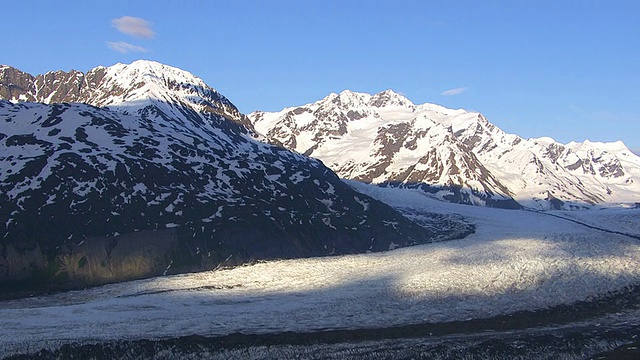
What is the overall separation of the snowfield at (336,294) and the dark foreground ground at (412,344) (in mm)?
1643

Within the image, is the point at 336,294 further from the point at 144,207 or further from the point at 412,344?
the point at 144,207

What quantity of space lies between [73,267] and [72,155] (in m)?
28.8

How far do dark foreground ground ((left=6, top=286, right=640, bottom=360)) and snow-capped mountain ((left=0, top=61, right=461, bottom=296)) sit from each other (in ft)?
132

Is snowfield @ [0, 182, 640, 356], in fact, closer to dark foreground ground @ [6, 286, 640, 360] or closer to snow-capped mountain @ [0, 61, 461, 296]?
dark foreground ground @ [6, 286, 640, 360]

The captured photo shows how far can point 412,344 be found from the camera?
4947 cm

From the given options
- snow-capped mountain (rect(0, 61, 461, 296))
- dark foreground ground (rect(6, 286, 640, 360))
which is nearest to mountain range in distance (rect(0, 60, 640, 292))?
snow-capped mountain (rect(0, 61, 461, 296))

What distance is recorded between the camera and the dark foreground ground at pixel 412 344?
152 feet

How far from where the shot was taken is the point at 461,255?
283ft

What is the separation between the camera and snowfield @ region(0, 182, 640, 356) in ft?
175

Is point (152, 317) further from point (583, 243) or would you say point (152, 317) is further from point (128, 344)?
point (583, 243)

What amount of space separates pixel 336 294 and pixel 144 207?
4590 centimetres

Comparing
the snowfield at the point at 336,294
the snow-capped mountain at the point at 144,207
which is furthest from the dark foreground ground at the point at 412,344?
the snow-capped mountain at the point at 144,207

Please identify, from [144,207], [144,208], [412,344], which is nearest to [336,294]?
[412,344]

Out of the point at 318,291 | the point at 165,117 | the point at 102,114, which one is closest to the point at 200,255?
the point at 318,291
